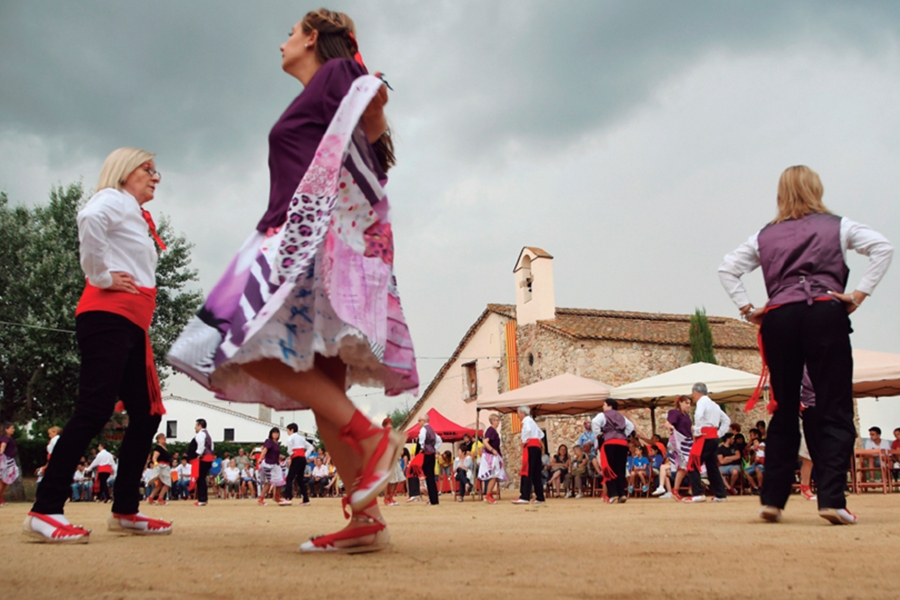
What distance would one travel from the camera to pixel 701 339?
1120 inches

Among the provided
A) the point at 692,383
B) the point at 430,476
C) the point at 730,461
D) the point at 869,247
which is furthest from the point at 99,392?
the point at 730,461

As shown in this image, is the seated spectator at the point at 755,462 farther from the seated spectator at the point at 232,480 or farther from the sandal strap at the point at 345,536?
the seated spectator at the point at 232,480

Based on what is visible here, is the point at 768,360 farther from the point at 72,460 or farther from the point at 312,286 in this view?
the point at 72,460

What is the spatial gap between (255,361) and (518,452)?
28963 mm

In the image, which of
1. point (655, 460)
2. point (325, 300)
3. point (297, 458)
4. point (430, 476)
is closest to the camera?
point (325, 300)

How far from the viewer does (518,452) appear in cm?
3077

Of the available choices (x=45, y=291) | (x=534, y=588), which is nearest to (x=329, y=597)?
(x=534, y=588)

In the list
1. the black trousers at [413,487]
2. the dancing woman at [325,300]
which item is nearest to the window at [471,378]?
the black trousers at [413,487]

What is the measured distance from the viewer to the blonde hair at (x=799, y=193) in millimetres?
4379

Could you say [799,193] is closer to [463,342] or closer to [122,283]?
[122,283]

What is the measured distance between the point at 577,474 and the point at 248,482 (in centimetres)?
1602

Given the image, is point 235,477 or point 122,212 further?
point 235,477

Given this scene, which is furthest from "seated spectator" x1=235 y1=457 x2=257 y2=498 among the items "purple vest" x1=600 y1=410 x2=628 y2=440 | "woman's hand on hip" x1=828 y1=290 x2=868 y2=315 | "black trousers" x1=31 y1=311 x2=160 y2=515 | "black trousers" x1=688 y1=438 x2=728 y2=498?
"woman's hand on hip" x1=828 y1=290 x2=868 y2=315

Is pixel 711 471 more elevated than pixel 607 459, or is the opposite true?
pixel 607 459
